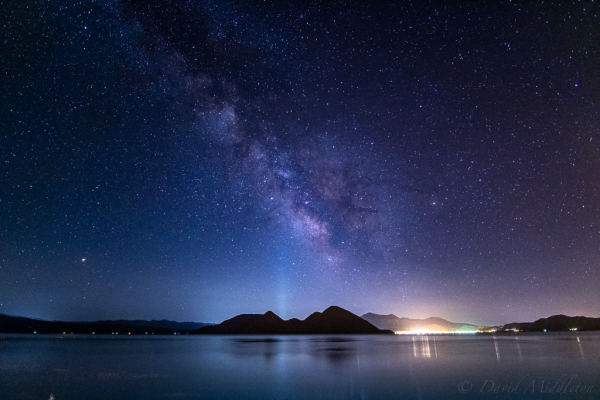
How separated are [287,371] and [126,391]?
13.4m

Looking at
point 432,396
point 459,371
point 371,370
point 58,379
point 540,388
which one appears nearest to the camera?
point 432,396

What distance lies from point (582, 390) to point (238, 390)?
17.8 metres

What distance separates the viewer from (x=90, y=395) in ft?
63.3

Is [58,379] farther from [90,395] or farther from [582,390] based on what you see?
[582,390]

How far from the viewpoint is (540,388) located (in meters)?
19.8

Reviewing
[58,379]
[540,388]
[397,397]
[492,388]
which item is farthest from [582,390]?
[58,379]

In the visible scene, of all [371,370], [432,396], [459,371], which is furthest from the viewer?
[371,370]

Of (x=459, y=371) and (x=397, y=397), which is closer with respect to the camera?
(x=397, y=397)

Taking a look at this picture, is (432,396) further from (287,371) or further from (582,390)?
(287,371)

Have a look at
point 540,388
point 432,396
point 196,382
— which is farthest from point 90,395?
point 540,388

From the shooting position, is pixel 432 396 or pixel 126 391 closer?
pixel 432 396

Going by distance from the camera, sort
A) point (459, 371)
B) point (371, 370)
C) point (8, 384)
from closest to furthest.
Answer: point (8, 384)
point (459, 371)
point (371, 370)

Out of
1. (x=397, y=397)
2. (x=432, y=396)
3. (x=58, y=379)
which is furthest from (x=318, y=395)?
(x=58, y=379)

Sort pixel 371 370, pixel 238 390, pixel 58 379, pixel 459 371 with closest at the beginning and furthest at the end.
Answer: pixel 238 390, pixel 58 379, pixel 459 371, pixel 371 370
